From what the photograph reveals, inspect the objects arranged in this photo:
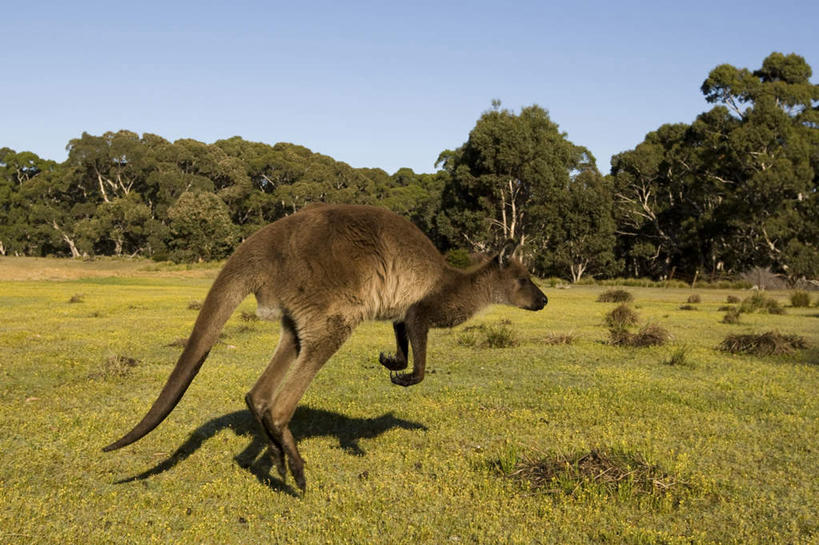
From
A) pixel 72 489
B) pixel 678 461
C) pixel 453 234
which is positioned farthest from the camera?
pixel 453 234

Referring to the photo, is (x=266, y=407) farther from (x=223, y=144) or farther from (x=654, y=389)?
(x=223, y=144)

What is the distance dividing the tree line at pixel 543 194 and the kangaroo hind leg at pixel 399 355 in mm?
21921

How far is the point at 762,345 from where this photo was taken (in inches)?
457

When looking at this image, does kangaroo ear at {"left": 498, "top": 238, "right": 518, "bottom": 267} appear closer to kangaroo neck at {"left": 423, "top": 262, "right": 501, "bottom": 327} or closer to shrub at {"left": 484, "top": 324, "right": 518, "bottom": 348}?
kangaroo neck at {"left": 423, "top": 262, "right": 501, "bottom": 327}

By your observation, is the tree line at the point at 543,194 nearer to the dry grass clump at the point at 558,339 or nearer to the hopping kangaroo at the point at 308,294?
the dry grass clump at the point at 558,339

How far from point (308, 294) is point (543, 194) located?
46311 mm

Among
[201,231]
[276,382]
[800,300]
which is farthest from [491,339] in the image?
[201,231]

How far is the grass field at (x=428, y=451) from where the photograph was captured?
421 cm

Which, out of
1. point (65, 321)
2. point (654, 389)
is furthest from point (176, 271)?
point (654, 389)

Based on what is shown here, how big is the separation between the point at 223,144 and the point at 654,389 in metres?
81.1

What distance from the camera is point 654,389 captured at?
8.33 metres

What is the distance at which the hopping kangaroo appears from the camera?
15.4 ft

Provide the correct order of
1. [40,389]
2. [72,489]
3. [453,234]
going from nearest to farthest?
[72,489], [40,389], [453,234]

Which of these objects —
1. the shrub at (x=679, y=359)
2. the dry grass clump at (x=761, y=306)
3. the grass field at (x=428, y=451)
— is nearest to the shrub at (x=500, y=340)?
the grass field at (x=428, y=451)
